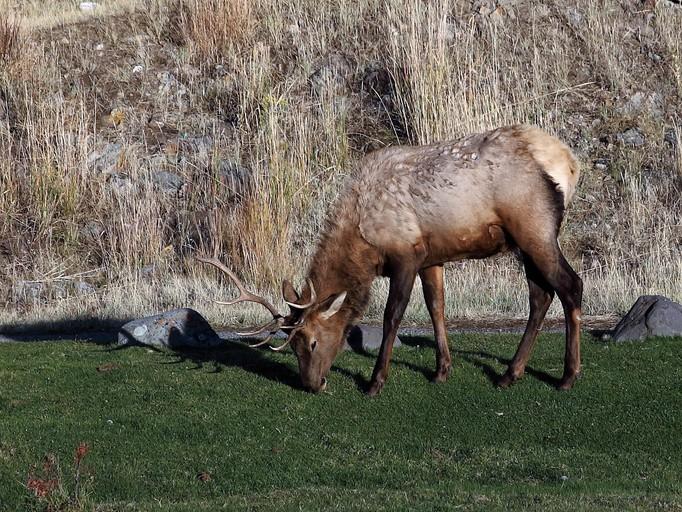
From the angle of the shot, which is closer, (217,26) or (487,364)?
(487,364)

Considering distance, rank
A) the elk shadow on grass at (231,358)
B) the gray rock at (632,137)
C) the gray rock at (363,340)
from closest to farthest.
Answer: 1. the elk shadow on grass at (231,358)
2. the gray rock at (363,340)
3. the gray rock at (632,137)

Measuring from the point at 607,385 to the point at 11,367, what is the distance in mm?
5614

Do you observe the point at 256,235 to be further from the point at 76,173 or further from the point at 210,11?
the point at 210,11

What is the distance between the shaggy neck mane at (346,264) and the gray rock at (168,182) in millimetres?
9596

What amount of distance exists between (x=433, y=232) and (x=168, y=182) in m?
10.3

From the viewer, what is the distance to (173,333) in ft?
38.0

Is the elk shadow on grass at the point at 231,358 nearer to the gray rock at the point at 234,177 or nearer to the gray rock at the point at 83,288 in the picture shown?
the gray rock at the point at 83,288

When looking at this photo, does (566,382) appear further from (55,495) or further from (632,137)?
(632,137)

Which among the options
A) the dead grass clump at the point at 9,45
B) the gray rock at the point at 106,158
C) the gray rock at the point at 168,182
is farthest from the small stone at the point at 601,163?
the dead grass clump at the point at 9,45

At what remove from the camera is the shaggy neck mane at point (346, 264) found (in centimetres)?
962

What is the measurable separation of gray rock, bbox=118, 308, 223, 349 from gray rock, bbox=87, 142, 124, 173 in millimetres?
7867

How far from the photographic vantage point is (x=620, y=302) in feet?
45.5

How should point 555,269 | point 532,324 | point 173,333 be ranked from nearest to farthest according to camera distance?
point 555,269 < point 532,324 < point 173,333

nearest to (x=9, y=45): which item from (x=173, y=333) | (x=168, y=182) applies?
(x=168, y=182)
